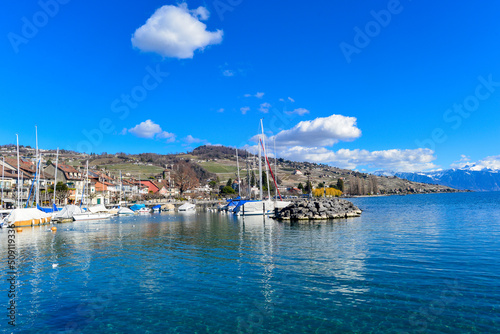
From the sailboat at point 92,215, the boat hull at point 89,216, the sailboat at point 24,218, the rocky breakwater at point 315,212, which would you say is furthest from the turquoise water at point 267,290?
the sailboat at point 92,215

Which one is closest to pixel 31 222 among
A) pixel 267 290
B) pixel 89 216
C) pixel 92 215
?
pixel 89 216

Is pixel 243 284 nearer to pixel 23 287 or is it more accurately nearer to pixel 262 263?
pixel 262 263

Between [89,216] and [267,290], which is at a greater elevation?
[89,216]

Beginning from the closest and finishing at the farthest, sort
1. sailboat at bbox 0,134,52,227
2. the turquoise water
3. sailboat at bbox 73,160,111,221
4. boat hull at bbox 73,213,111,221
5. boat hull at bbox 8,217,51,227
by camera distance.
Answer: the turquoise water < sailboat at bbox 0,134,52,227 < boat hull at bbox 8,217,51,227 < boat hull at bbox 73,213,111,221 < sailboat at bbox 73,160,111,221

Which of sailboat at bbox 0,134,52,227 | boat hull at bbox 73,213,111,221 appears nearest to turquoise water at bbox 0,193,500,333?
sailboat at bbox 0,134,52,227

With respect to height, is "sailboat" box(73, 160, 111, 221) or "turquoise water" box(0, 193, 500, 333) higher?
"sailboat" box(73, 160, 111, 221)

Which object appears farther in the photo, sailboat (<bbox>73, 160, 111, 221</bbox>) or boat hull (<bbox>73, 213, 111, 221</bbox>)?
sailboat (<bbox>73, 160, 111, 221</bbox>)

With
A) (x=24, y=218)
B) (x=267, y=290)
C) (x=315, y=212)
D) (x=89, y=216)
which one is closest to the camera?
(x=267, y=290)

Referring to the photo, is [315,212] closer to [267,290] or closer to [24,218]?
[267,290]

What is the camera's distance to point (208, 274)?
63.6ft

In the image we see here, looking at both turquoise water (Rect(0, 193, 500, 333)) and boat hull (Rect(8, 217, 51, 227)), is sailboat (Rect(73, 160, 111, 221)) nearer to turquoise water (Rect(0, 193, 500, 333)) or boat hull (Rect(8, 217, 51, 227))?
boat hull (Rect(8, 217, 51, 227))

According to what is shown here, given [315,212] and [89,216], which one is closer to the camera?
[315,212]

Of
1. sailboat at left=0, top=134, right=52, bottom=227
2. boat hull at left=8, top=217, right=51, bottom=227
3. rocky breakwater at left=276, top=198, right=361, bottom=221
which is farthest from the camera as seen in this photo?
rocky breakwater at left=276, top=198, right=361, bottom=221

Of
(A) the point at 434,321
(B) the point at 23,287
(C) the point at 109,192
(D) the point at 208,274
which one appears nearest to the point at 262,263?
(D) the point at 208,274
